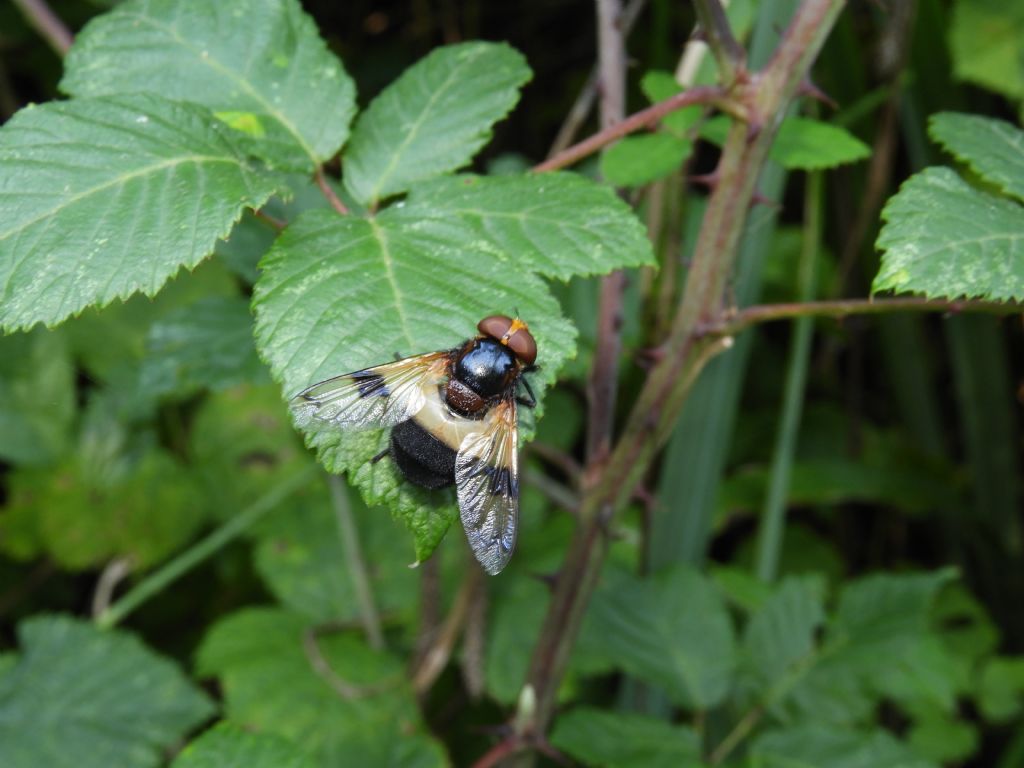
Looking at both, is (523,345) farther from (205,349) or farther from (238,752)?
(205,349)

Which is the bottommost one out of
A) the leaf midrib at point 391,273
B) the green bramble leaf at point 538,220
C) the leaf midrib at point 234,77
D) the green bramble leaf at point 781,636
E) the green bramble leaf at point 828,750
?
the green bramble leaf at point 781,636

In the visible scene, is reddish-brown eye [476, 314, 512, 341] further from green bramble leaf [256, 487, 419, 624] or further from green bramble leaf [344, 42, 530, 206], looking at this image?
green bramble leaf [256, 487, 419, 624]

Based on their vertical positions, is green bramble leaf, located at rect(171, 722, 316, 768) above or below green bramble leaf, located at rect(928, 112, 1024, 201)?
below

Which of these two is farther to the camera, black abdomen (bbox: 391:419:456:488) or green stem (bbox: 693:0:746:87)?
green stem (bbox: 693:0:746:87)

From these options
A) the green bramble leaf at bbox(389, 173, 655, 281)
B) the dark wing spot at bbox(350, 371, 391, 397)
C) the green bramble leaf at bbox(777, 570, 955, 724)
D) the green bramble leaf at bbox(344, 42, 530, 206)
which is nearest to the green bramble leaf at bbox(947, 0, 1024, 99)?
the green bramble leaf at bbox(777, 570, 955, 724)

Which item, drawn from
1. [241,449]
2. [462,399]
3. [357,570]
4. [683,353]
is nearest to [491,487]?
[462,399]

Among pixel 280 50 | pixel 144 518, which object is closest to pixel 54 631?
pixel 144 518

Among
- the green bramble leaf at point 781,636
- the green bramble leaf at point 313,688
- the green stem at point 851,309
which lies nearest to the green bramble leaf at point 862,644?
the green bramble leaf at point 781,636

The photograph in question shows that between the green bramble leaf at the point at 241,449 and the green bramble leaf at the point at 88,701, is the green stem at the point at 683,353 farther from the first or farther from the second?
the green bramble leaf at the point at 241,449
